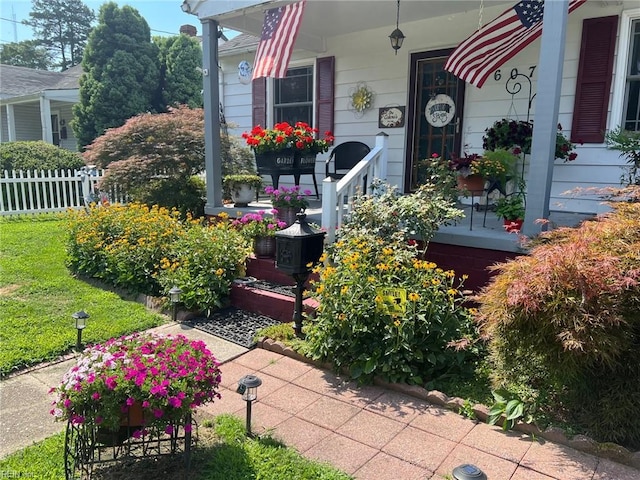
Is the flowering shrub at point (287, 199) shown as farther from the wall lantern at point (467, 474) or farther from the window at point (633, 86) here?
the wall lantern at point (467, 474)

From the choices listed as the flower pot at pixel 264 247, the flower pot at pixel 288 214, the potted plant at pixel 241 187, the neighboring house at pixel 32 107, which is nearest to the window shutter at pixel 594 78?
the flower pot at pixel 288 214

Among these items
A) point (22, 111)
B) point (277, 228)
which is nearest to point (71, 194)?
point (277, 228)

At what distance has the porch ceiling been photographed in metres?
5.41

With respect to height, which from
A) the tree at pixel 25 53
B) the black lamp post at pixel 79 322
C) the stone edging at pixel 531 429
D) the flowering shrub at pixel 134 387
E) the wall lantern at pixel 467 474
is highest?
the tree at pixel 25 53

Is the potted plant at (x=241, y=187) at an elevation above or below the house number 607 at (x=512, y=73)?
below

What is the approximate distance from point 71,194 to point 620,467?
9789 millimetres

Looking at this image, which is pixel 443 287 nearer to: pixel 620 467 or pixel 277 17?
pixel 620 467

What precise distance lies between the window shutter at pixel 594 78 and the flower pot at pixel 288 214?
320cm

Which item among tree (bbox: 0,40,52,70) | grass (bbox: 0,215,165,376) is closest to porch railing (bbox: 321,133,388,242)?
grass (bbox: 0,215,165,376)

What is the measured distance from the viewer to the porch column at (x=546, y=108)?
341cm

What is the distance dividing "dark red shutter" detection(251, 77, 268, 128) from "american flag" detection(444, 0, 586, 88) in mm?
3610

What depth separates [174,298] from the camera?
4207 mm

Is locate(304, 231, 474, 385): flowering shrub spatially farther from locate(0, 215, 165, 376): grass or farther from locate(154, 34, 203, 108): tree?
locate(154, 34, 203, 108): tree

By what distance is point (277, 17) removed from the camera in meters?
5.13
